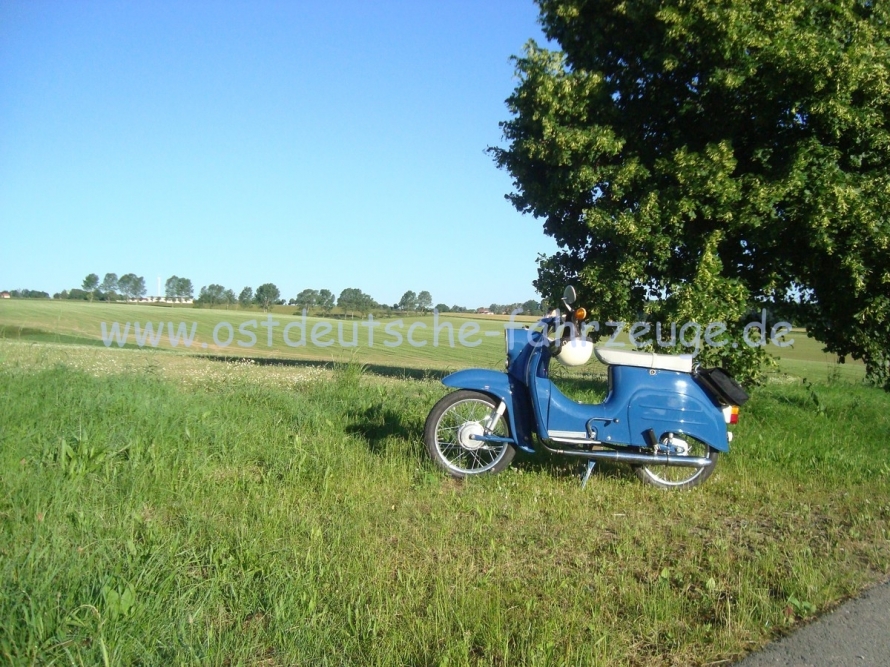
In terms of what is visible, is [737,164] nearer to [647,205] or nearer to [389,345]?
[647,205]

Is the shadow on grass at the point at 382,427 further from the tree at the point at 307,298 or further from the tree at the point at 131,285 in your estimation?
the tree at the point at 131,285

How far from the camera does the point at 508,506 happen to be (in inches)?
207

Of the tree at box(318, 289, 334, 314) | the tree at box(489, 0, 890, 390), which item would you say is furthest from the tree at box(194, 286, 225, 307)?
the tree at box(489, 0, 890, 390)

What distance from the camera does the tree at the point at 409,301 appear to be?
46950 millimetres

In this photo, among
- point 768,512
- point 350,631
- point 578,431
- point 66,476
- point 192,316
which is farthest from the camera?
point 192,316

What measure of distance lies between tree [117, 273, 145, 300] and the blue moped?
6499 centimetres

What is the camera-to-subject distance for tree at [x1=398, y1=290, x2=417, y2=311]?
4695cm

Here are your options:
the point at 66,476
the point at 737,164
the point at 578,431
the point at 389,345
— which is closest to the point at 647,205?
the point at 737,164

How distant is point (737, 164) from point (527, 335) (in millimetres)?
7063

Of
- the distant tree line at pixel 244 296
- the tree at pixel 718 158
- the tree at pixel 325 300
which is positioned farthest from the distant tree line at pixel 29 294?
the tree at pixel 718 158

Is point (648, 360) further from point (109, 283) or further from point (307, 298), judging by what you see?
point (109, 283)

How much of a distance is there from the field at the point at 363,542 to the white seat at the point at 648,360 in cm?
98

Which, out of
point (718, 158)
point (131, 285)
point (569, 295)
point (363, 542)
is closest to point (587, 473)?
point (569, 295)

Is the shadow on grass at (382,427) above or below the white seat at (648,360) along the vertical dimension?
below
